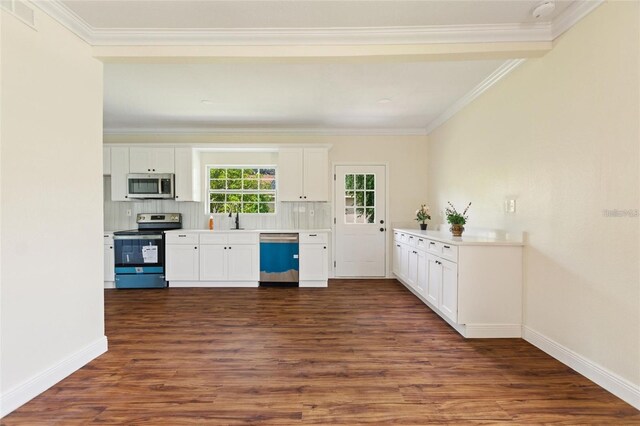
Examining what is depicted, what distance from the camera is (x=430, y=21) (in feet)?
7.68

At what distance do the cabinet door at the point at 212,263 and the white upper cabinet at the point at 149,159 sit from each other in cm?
145

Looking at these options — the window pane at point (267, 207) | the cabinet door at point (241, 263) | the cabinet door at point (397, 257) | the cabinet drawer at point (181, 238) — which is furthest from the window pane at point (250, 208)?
the cabinet door at point (397, 257)

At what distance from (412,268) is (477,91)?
91.3 inches

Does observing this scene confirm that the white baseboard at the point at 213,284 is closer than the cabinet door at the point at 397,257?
Yes

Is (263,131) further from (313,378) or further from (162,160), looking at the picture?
(313,378)

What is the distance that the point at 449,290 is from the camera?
10.1ft

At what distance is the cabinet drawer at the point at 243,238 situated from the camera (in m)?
4.80

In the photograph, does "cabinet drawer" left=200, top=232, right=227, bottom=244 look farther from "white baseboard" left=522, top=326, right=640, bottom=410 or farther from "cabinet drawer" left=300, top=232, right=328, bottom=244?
"white baseboard" left=522, top=326, right=640, bottom=410

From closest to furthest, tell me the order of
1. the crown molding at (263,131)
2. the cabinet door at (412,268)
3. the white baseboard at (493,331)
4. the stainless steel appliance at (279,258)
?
the white baseboard at (493,331) → the cabinet door at (412,268) → the stainless steel appliance at (279,258) → the crown molding at (263,131)

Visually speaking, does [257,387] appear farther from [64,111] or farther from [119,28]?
[119,28]

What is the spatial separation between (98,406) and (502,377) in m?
2.65

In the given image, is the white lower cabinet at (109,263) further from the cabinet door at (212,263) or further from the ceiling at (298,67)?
the ceiling at (298,67)

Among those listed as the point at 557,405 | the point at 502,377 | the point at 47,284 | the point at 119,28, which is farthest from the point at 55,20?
the point at 557,405

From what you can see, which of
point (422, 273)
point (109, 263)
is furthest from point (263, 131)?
point (422, 273)
